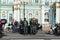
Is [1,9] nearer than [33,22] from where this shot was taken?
No

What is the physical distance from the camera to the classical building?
96.2ft

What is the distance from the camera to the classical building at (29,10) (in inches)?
1154

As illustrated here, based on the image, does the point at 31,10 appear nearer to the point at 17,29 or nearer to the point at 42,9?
the point at 42,9

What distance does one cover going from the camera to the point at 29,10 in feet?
97.5

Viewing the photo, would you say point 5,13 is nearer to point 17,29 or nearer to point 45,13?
point 45,13

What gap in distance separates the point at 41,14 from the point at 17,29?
11131 mm

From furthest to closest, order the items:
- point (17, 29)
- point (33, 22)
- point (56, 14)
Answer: point (56, 14) → point (17, 29) → point (33, 22)

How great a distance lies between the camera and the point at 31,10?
2983 centimetres

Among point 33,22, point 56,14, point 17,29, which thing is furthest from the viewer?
point 56,14

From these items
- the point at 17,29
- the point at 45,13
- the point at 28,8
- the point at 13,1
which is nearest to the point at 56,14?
the point at 45,13

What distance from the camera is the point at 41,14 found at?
97.5ft

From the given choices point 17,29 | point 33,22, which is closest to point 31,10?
point 17,29

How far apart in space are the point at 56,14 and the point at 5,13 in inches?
234

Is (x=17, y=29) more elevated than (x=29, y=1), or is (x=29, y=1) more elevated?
(x=29, y=1)
